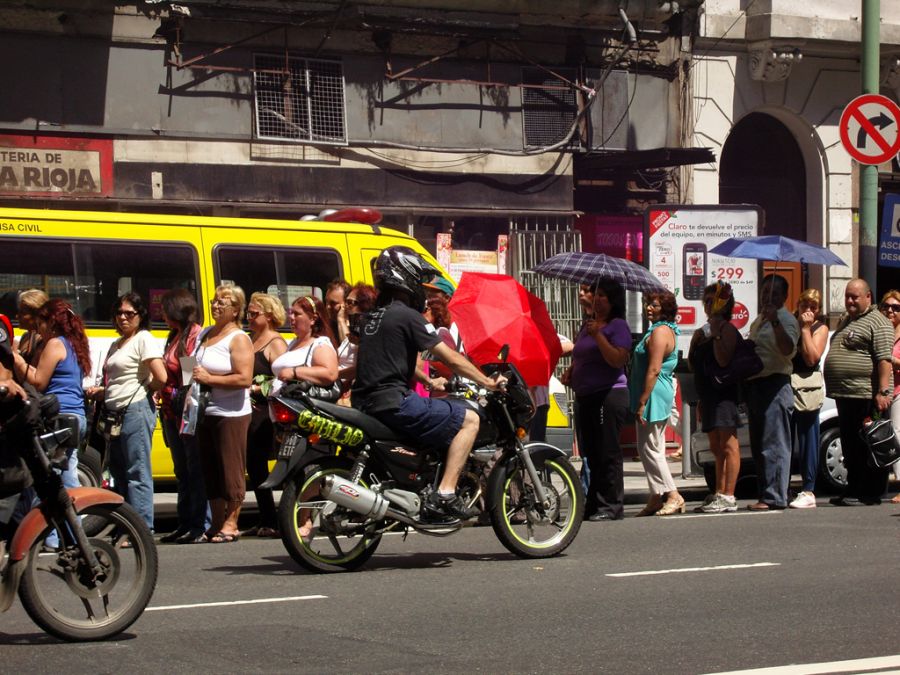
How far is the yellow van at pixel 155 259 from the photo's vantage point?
1222 cm

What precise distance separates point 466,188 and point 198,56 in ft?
13.2

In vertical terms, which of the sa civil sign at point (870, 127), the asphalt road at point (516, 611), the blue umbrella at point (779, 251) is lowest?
the asphalt road at point (516, 611)

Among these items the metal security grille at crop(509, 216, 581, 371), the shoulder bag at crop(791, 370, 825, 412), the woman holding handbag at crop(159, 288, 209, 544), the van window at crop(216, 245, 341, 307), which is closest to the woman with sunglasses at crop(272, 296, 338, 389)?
the woman holding handbag at crop(159, 288, 209, 544)

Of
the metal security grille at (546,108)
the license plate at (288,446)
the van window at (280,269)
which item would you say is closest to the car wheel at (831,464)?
the van window at (280,269)

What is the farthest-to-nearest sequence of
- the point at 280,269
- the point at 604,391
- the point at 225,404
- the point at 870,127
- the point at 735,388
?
1. the point at 870,127
2. the point at 280,269
3. the point at 735,388
4. the point at 604,391
5. the point at 225,404

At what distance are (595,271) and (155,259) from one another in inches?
145

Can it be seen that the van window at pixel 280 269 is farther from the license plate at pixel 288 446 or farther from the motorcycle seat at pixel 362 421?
the motorcycle seat at pixel 362 421

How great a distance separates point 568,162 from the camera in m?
22.2

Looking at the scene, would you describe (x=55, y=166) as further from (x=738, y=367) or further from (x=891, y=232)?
A: (x=738, y=367)

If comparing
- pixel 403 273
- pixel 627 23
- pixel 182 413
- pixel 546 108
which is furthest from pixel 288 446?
pixel 627 23

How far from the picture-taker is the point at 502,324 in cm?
1216

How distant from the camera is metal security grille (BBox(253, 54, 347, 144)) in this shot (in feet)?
66.3

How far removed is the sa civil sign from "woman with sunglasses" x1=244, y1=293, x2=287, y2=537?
21.4ft

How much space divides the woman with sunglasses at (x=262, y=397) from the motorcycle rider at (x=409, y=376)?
207 cm
